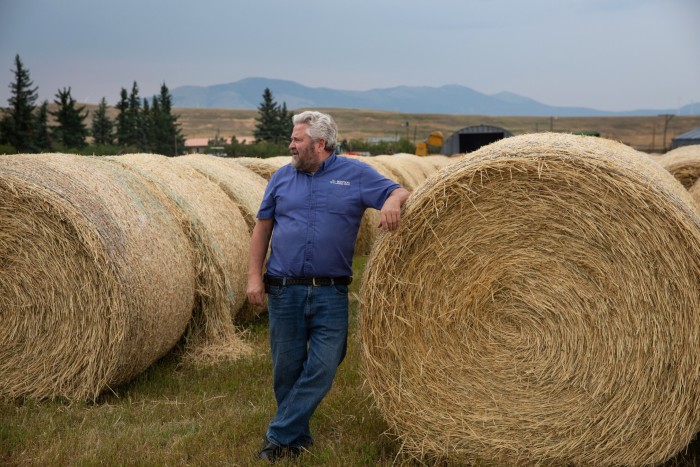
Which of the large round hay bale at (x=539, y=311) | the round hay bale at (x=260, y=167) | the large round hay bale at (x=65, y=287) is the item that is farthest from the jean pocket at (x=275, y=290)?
the round hay bale at (x=260, y=167)

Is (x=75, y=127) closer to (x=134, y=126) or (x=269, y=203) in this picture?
(x=134, y=126)

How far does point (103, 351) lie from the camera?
606 centimetres

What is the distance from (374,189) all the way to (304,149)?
539 millimetres

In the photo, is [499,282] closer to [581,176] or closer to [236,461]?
[581,176]

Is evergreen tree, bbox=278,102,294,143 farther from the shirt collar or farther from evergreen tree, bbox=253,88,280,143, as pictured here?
the shirt collar

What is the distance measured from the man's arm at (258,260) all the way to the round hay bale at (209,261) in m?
2.41

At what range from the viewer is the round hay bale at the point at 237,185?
9.02 m

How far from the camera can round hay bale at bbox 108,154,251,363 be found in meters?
7.59

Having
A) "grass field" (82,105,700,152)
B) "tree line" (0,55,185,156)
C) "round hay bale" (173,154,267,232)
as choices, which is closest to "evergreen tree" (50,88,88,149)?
"tree line" (0,55,185,156)

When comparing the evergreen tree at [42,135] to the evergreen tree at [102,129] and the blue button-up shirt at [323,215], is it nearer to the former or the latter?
the evergreen tree at [102,129]

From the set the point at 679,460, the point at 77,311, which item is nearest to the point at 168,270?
the point at 77,311

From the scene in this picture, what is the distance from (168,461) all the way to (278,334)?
3.55ft

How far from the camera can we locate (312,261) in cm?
488

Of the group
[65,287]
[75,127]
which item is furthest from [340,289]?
[75,127]
